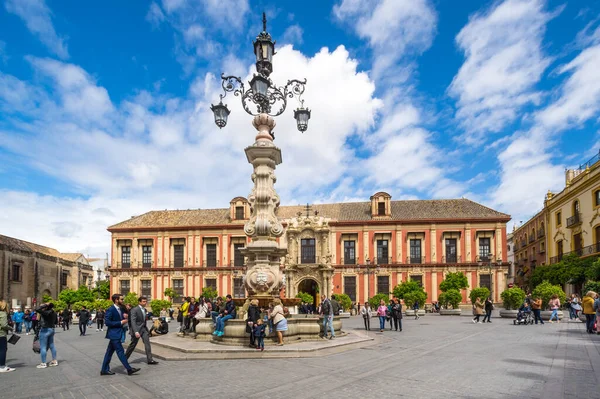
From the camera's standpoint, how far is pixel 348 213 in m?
43.5

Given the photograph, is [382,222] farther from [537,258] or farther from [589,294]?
[589,294]

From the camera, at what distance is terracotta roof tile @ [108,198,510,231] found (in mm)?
41375

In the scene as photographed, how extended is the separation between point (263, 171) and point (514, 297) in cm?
1611

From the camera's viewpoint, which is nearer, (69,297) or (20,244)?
(69,297)

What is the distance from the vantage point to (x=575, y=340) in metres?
12.5

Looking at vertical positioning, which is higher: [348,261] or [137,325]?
[348,261]

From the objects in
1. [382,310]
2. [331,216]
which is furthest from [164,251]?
[382,310]

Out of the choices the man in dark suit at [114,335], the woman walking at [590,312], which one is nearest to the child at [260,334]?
the man in dark suit at [114,335]

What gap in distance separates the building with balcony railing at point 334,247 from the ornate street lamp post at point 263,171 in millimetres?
26155

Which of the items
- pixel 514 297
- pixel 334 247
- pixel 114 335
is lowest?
pixel 514 297

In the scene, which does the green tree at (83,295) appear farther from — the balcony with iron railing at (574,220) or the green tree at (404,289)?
the balcony with iron railing at (574,220)

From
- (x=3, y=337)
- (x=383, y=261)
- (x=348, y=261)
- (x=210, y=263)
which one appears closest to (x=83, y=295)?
(x=210, y=263)

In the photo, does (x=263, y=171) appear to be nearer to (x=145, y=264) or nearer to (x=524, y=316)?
(x=524, y=316)

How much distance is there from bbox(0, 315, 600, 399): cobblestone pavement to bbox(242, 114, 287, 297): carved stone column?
9.86 ft
